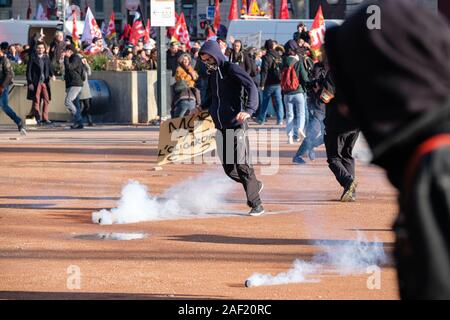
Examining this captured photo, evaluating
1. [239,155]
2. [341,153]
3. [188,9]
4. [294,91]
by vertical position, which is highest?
[239,155]

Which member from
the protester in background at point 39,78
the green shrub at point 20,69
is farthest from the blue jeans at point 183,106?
the green shrub at point 20,69

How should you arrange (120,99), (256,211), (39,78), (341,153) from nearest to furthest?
1. (256,211)
2. (341,153)
3. (39,78)
4. (120,99)

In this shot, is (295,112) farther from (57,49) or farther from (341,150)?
(57,49)

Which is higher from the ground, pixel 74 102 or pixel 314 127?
pixel 314 127

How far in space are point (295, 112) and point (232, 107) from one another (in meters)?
9.20

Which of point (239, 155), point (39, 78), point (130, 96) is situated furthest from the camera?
point (130, 96)

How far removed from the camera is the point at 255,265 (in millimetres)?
8773

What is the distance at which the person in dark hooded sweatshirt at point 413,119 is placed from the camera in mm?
2100

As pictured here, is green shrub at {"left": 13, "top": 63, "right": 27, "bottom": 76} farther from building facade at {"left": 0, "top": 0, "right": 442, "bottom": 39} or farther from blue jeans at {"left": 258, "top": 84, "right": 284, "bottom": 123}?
building facade at {"left": 0, "top": 0, "right": 442, "bottom": 39}

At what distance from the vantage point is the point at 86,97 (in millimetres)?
25281

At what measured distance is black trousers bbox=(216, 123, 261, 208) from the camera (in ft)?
37.3

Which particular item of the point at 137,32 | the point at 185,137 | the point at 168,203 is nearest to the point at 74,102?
the point at 185,137

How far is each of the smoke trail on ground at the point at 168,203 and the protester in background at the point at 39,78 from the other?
12.1 metres

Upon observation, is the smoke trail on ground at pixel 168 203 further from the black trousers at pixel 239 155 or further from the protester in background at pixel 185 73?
the protester in background at pixel 185 73
